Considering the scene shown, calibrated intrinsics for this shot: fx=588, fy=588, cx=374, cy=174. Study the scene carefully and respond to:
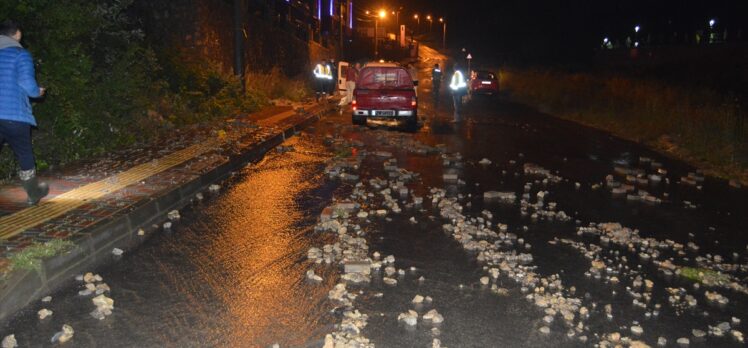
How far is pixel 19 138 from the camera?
633 cm

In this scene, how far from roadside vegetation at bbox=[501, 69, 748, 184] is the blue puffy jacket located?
37.0ft

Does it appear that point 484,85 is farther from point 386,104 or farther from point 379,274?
point 379,274

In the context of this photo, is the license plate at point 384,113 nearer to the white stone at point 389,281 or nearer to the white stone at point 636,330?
the white stone at point 389,281

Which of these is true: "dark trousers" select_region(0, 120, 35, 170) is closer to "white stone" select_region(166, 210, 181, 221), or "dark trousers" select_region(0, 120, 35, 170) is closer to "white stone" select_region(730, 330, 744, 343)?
"white stone" select_region(166, 210, 181, 221)

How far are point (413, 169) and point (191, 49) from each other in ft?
38.5

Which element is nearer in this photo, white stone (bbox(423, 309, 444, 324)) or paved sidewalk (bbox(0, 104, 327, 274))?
white stone (bbox(423, 309, 444, 324))

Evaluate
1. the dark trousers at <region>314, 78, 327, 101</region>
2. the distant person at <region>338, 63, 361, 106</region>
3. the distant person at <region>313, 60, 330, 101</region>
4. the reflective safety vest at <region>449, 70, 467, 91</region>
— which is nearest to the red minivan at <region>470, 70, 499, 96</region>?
the distant person at <region>313, 60, 330, 101</region>

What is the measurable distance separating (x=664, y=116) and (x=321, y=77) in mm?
13577

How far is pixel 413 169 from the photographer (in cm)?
1073

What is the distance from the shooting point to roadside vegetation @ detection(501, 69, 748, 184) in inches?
503

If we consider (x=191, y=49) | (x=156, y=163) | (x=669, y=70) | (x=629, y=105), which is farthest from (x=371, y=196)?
(x=669, y=70)

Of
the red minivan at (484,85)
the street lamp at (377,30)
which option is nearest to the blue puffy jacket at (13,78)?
the red minivan at (484,85)

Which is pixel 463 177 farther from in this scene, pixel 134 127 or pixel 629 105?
pixel 629 105

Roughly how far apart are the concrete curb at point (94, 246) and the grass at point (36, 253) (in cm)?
5
